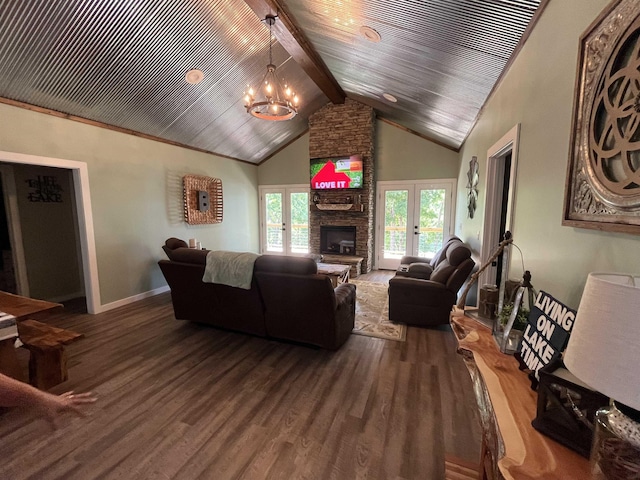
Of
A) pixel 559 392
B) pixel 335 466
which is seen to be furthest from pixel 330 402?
pixel 559 392

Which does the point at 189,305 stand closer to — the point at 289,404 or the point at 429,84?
the point at 289,404

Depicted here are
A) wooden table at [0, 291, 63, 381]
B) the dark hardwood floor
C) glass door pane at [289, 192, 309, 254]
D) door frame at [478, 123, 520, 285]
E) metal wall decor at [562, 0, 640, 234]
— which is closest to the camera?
metal wall decor at [562, 0, 640, 234]

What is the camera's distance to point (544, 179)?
1557 millimetres

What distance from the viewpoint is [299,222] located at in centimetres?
706

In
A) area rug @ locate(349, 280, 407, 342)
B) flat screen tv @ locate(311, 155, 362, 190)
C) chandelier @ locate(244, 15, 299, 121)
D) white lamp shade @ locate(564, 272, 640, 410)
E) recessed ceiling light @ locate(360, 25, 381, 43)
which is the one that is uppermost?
recessed ceiling light @ locate(360, 25, 381, 43)

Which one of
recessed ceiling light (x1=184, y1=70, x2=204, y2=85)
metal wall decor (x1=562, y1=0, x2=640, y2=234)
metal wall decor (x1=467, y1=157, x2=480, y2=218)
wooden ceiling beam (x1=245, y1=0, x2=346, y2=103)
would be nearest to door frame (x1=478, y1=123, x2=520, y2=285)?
metal wall decor (x1=467, y1=157, x2=480, y2=218)

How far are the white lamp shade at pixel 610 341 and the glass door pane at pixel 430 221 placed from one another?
5.59 meters

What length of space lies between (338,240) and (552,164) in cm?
501

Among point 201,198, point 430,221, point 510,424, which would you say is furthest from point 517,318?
point 201,198

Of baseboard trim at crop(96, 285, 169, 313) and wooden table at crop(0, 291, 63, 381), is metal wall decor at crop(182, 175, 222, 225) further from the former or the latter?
wooden table at crop(0, 291, 63, 381)

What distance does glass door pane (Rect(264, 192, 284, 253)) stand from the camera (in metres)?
7.22

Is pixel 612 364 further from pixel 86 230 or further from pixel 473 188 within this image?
pixel 86 230

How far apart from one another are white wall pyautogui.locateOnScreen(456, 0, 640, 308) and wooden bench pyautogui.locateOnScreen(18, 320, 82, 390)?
331 centimetres

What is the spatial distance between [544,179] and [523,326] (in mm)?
850
